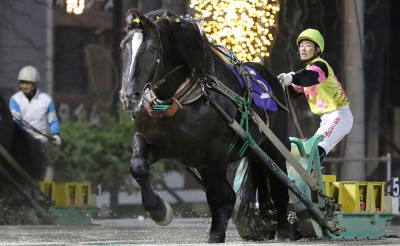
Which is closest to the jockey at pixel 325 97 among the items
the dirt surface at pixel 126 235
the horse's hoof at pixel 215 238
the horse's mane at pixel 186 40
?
the dirt surface at pixel 126 235

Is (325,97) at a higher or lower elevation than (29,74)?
lower

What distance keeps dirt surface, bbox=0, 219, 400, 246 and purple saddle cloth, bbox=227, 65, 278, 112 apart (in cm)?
125

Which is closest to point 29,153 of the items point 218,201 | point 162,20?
point 218,201

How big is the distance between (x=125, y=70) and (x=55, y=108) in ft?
30.1

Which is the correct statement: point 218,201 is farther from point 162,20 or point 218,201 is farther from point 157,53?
point 162,20

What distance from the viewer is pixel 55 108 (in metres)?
20.8

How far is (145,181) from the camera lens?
12.1m

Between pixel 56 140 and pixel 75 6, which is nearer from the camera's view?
pixel 56 140

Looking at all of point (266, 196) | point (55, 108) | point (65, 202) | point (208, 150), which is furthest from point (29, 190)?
point (208, 150)

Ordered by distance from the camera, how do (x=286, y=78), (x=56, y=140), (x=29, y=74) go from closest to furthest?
1. (x=286, y=78)
2. (x=56, y=140)
3. (x=29, y=74)

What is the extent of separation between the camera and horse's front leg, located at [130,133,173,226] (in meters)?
12.1

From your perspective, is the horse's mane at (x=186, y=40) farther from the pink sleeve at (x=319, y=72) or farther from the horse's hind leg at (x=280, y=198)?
the horse's hind leg at (x=280, y=198)

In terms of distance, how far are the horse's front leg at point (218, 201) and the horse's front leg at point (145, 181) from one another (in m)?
0.53

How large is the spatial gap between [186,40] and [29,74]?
8.30 m
